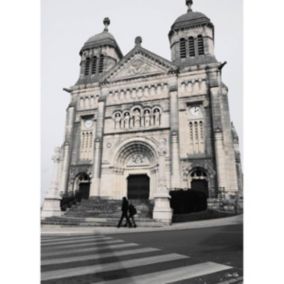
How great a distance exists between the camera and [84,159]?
15641 millimetres

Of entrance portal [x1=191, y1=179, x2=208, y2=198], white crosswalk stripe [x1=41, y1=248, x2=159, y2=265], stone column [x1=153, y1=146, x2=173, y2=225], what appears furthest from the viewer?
entrance portal [x1=191, y1=179, x2=208, y2=198]

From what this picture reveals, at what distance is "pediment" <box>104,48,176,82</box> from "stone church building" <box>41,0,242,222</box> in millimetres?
65

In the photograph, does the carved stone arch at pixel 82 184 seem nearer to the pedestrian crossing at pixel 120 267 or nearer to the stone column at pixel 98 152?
the stone column at pixel 98 152

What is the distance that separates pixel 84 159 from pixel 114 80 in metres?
5.78

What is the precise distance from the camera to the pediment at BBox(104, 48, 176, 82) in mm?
15219

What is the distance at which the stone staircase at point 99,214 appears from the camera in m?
8.49

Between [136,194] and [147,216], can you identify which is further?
[136,194]

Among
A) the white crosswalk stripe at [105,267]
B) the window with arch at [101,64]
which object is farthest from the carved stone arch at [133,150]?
the white crosswalk stripe at [105,267]

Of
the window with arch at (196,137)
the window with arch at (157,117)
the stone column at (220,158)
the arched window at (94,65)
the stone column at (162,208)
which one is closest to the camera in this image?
the stone column at (162,208)

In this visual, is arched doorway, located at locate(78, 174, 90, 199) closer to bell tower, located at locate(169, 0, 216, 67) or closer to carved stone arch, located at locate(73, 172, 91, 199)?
carved stone arch, located at locate(73, 172, 91, 199)

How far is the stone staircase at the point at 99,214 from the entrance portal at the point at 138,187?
1692 millimetres

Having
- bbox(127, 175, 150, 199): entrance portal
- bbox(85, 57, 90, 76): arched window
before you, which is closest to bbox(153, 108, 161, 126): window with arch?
bbox(127, 175, 150, 199): entrance portal
